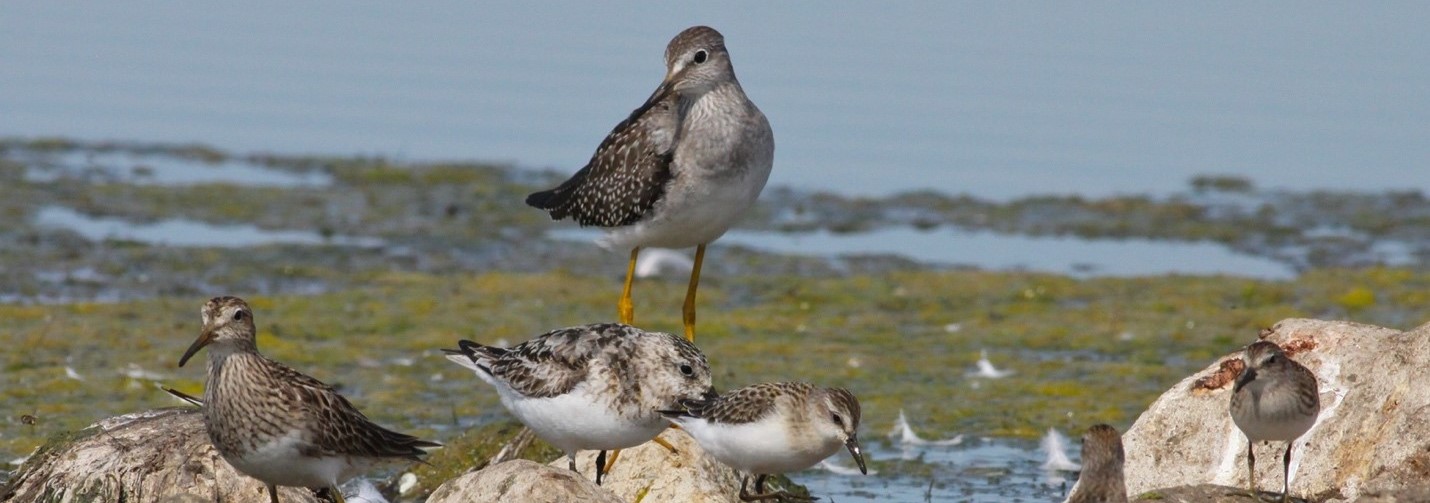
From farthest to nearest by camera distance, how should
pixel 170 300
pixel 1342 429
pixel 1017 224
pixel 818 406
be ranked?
pixel 1017 224 < pixel 170 300 < pixel 1342 429 < pixel 818 406

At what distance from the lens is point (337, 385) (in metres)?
12.7

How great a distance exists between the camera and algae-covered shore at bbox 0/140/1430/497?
12.9m

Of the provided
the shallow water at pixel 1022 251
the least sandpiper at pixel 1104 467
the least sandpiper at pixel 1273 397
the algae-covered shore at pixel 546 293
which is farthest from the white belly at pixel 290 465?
Result: the shallow water at pixel 1022 251

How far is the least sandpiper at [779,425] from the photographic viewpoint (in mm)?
8508

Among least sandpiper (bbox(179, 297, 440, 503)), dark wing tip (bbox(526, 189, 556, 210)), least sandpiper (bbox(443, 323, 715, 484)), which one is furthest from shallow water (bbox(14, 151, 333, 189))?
least sandpiper (bbox(179, 297, 440, 503))

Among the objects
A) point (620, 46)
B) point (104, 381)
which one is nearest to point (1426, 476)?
point (104, 381)

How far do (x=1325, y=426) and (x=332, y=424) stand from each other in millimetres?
4517

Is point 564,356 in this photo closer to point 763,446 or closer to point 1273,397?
point 763,446

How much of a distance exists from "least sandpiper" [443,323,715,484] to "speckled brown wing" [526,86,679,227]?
2.45 metres

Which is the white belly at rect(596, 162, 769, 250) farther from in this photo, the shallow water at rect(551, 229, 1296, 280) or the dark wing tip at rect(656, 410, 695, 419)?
the shallow water at rect(551, 229, 1296, 280)

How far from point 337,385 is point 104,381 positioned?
1.39m

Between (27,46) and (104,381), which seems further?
(27,46)

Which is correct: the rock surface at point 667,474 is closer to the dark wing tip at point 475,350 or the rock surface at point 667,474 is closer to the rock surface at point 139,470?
the dark wing tip at point 475,350

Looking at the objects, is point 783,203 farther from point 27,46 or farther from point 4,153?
point 27,46
